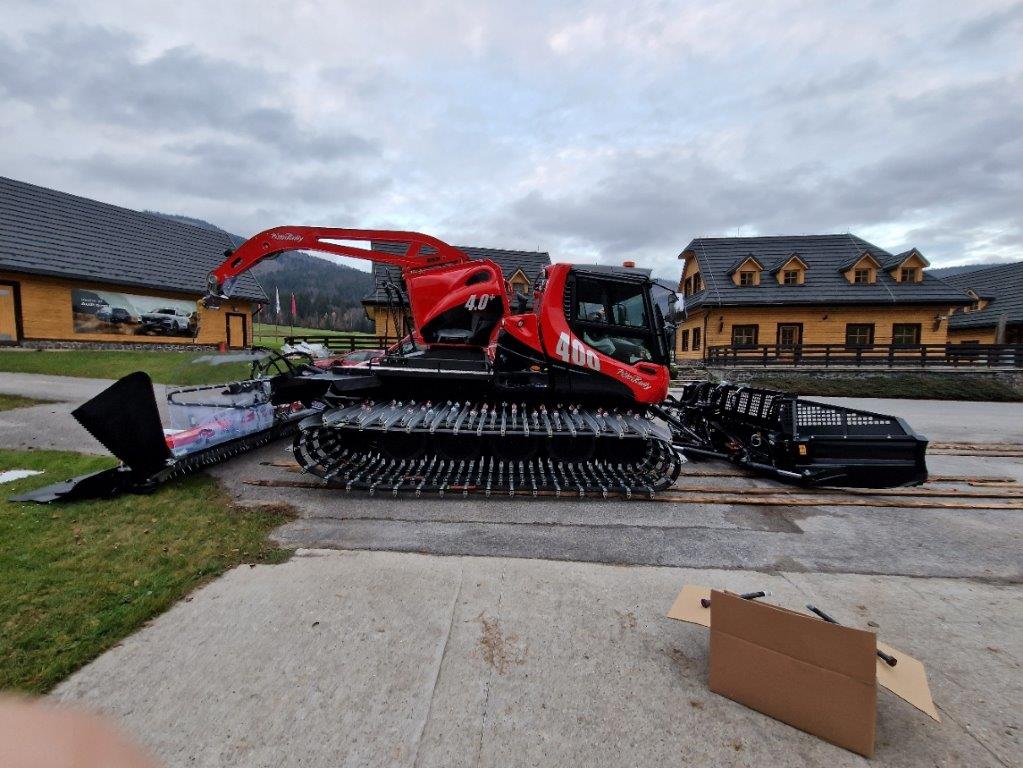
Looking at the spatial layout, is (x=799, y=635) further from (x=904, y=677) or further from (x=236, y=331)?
(x=236, y=331)

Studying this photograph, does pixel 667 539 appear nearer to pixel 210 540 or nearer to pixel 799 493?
pixel 799 493

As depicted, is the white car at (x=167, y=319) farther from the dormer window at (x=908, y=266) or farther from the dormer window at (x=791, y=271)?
the dormer window at (x=908, y=266)

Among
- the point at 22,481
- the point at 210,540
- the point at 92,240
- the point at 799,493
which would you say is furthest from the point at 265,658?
the point at 92,240

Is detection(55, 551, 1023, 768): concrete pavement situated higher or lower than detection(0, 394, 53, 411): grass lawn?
lower

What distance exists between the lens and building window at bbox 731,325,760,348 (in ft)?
83.9

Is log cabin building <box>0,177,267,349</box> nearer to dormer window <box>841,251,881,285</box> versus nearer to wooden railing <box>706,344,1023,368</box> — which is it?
wooden railing <box>706,344,1023,368</box>

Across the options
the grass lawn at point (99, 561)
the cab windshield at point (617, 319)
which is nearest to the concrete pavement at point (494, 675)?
the grass lawn at point (99, 561)

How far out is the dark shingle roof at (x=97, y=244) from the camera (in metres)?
18.8

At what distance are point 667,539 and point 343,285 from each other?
162m

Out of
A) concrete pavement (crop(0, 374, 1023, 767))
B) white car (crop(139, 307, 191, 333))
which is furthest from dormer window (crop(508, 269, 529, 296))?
concrete pavement (crop(0, 374, 1023, 767))

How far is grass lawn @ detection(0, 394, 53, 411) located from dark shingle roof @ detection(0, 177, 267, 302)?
41.0ft

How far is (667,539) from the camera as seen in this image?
4051mm

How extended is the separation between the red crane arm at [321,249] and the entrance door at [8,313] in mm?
18562

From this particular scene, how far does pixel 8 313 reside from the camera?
17625 mm
